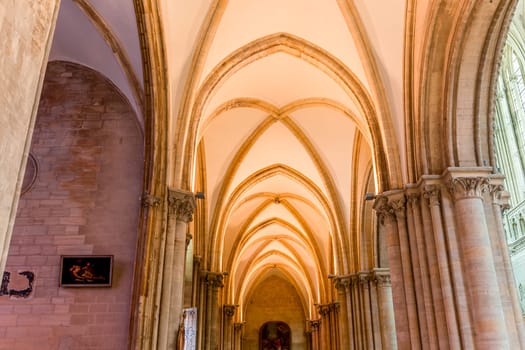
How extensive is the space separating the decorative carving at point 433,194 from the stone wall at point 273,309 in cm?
2391

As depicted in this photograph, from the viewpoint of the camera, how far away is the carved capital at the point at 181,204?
910 cm

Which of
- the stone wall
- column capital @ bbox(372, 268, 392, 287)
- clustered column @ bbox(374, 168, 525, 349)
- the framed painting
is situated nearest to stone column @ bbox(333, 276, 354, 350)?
column capital @ bbox(372, 268, 392, 287)

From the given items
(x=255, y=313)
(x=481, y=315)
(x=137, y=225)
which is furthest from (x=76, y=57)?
(x=255, y=313)

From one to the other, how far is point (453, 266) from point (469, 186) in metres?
1.27

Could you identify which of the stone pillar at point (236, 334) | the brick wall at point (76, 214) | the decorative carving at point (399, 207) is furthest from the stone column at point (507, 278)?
the stone pillar at point (236, 334)

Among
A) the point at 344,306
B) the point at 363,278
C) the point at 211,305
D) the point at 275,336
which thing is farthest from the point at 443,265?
the point at 275,336

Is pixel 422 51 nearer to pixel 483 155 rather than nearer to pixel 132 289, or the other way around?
pixel 483 155

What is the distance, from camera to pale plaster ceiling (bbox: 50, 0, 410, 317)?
9445 mm

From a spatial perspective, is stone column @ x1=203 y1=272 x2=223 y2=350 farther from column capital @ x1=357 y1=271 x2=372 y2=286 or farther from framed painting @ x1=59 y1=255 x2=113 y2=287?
framed painting @ x1=59 y1=255 x2=113 y2=287

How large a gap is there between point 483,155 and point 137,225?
5.92 metres

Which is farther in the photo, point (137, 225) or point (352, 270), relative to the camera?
point (352, 270)

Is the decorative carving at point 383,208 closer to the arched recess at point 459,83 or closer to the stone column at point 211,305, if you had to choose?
the arched recess at point 459,83

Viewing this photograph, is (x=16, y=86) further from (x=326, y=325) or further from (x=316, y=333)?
(x=316, y=333)

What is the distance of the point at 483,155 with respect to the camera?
8.30 meters
